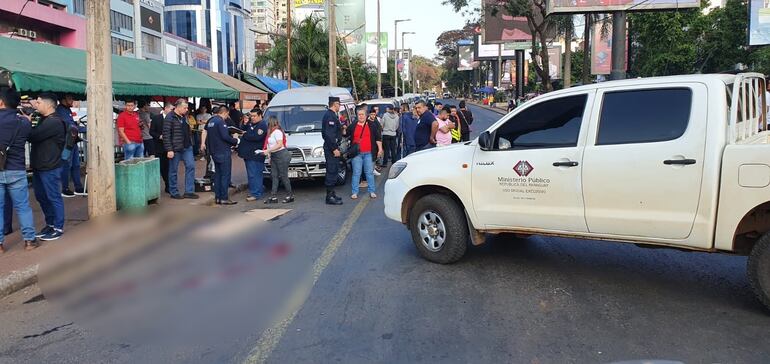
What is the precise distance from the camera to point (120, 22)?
58281 mm

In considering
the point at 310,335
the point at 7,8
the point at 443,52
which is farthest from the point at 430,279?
the point at 443,52

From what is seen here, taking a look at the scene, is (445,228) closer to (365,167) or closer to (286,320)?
(286,320)

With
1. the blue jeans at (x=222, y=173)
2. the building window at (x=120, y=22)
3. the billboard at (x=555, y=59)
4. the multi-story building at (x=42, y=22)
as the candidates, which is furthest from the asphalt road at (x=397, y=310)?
the building window at (x=120, y=22)

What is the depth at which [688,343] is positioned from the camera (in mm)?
4594

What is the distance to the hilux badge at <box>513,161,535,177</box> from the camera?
6.17 meters

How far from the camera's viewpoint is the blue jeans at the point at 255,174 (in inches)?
473

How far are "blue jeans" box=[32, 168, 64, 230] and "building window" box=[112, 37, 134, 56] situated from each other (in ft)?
172

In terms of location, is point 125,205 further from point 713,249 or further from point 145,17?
point 145,17

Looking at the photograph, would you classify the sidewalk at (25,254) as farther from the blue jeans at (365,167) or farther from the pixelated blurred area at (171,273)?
the blue jeans at (365,167)

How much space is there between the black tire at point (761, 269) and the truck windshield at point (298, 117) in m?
9.83

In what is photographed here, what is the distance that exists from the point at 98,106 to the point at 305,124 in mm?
5725

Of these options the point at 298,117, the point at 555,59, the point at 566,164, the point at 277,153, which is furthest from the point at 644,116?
the point at 555,59

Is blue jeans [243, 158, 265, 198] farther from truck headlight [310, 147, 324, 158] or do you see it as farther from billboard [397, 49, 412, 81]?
billboard [397, 49, 412, 81]

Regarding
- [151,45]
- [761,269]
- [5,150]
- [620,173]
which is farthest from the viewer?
[151,45]
